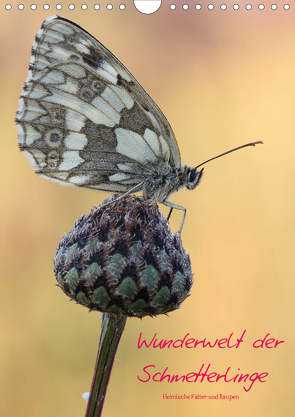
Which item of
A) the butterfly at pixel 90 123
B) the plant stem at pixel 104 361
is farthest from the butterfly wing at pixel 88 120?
the plant stem at pixel 104 361

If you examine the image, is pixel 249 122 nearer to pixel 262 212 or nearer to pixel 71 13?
pixel 262 212

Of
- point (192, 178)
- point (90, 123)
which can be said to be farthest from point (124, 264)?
point (90, 123)

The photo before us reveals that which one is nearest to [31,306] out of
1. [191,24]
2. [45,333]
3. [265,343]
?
[45,333]

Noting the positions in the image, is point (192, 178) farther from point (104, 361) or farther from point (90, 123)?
point (104, 361)

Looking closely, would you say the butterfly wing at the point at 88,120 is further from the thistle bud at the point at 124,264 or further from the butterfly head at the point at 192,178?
the thistle bud at the point at 124,264

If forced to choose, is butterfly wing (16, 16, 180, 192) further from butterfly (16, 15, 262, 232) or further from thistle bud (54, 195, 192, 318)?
thistle bud (54, 195, 192, 318)

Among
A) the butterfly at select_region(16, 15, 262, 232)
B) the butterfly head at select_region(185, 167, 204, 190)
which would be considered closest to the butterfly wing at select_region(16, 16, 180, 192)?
the butterfly at select_region(16, 15, 262, 232)
